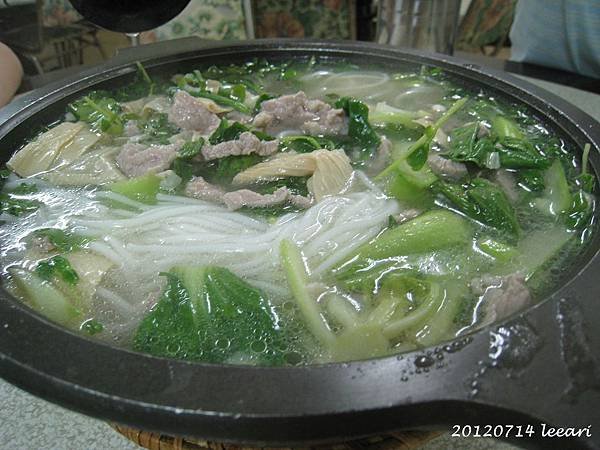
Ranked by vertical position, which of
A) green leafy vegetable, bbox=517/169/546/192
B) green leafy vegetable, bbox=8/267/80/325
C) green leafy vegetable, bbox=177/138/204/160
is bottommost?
green leafy vegetable, bbox=517/169/546/192

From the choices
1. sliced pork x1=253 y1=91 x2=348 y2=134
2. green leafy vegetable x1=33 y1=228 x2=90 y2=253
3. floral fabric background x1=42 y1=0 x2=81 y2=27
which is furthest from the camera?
floral fabric background x1=42 y1=0 x2=81 y2=27

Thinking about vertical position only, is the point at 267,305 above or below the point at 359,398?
below

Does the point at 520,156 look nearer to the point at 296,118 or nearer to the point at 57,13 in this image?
the point at 296,118

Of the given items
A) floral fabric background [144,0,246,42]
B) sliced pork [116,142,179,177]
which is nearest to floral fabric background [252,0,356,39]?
floral fabric background [144,0,246,42]

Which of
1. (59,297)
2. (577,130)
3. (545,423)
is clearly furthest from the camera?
(577,130)

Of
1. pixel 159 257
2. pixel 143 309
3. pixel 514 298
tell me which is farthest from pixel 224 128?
pixel 514 298

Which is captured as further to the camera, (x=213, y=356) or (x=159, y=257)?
(x=159, y=257)

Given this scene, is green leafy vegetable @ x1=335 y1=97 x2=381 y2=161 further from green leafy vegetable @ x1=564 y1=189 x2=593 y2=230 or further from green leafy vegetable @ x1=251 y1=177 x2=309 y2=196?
green leafy vegetable @ x1=564 y1=189 x2=593 y2=230

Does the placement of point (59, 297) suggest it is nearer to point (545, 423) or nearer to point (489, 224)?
point (545, 423)
